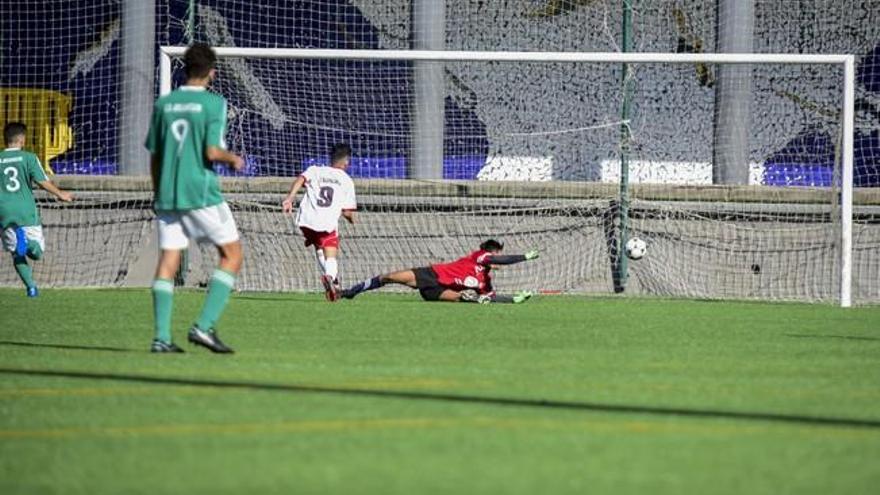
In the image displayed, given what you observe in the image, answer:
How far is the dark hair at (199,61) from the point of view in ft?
34.7

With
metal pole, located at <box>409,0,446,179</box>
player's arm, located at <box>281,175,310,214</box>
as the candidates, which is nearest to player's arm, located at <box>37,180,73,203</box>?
player's arm, located at <box>281,175,310,214</box>

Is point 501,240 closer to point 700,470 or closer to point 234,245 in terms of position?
point 234,245

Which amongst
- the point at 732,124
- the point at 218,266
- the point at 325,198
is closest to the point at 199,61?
the point at 218,266

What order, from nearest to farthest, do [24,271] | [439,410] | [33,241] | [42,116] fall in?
[439,410] → [24,271] → [33,241] → [42,116]

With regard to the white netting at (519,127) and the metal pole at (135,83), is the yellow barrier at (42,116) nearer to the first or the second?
the white netting at (519,127)

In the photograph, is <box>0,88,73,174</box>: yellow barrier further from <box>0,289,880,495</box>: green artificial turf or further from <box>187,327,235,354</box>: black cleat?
<box>187,327,235,354</box>: black cleat

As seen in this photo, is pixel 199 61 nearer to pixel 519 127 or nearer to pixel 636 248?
pixel 636 248

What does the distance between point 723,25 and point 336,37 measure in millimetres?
5823

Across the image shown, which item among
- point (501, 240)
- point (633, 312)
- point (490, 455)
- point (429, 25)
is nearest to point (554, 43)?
point (429, 25)

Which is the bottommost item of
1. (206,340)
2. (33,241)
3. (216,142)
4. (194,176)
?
(206,340)

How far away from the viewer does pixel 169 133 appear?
10578mm

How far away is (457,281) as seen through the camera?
1784 cm

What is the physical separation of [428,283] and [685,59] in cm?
414

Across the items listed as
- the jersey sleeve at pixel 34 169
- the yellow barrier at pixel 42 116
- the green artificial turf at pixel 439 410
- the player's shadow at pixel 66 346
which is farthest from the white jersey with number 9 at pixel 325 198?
the player's shadow at pixel 66 346
